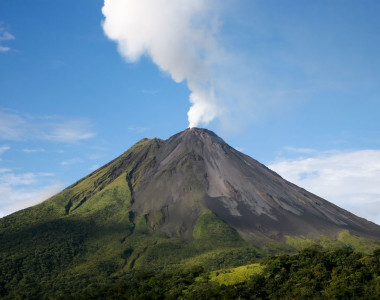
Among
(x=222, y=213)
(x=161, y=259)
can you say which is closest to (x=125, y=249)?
(x=161, y=259)

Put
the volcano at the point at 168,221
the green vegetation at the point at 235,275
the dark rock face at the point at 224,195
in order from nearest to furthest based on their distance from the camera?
the green vegetation at the point at 235,275 → the volcano at the point at 168,221 → the dark rock face at the point at 224,195

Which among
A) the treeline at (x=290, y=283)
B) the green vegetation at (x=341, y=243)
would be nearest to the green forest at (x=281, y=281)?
the treeline at (x=290, y=283)

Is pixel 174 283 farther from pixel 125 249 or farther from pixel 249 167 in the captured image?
pixel 249 167

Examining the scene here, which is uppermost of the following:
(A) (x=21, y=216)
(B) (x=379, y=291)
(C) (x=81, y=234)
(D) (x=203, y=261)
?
(A) (x=21, y=216)

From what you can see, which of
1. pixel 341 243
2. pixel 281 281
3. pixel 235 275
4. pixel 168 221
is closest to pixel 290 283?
pixel 281 281

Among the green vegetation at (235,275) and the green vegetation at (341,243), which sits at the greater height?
the green vegetation at (341,243)

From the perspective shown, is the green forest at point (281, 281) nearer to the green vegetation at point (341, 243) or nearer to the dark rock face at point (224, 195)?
the green vegetation at point (341, 243)

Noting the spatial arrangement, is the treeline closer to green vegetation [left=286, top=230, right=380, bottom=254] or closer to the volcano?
the volcano
